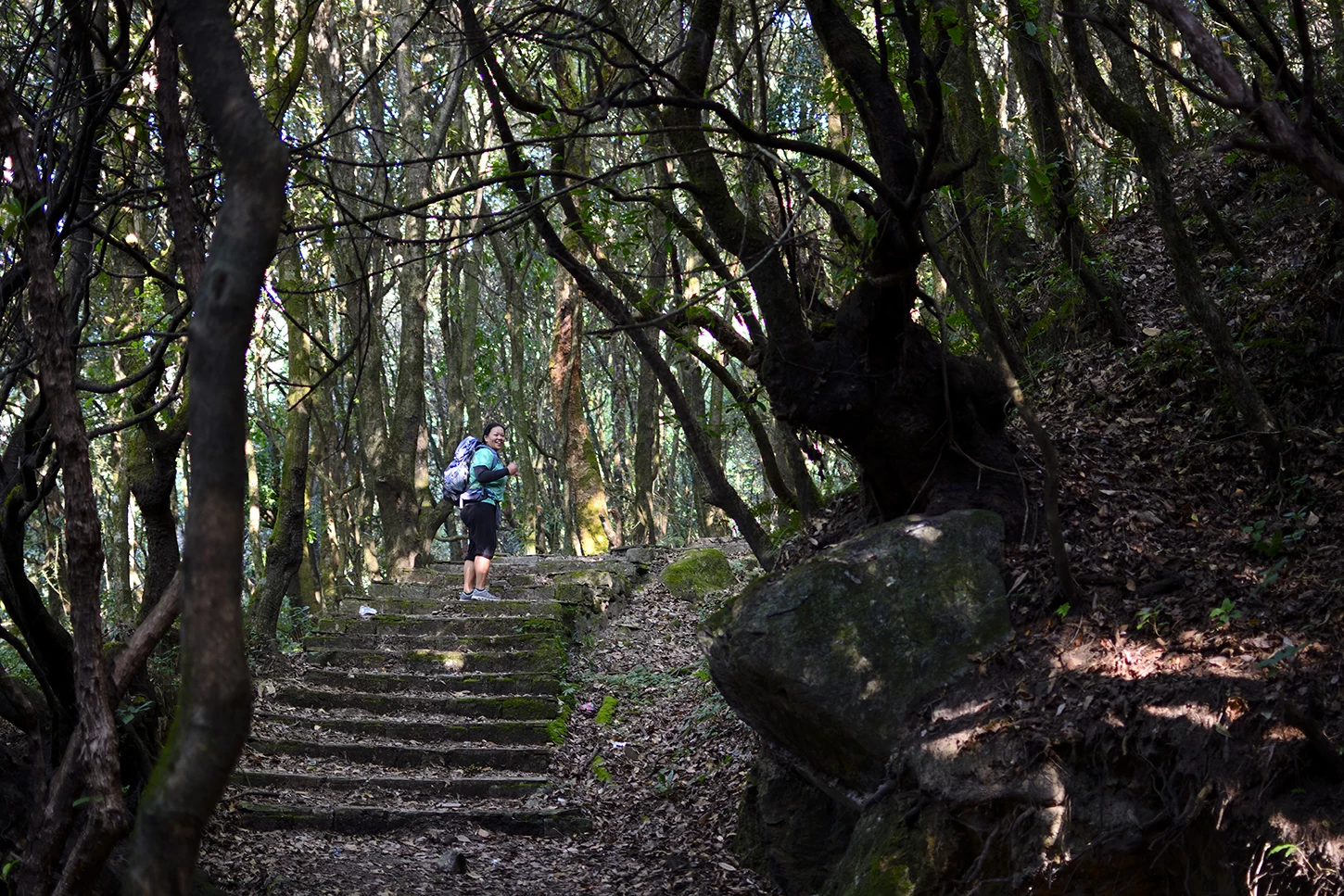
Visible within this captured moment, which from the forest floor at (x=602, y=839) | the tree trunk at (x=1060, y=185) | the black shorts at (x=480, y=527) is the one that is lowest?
the forest floor at (x=602, y=839)

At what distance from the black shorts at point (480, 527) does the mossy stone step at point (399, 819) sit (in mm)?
4072

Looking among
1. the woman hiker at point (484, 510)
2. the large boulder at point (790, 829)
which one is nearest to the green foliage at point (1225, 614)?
the large boulder at point (790, 829)

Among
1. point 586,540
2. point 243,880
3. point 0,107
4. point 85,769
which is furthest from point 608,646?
point 0,107

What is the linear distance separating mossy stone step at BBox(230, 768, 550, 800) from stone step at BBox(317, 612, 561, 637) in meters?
2.73

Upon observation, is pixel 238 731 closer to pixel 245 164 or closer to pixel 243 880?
pixel 245 164

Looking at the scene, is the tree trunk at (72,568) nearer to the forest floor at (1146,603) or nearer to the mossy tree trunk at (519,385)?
the forest floor at (1146,603)

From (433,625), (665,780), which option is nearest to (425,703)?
(433,625)

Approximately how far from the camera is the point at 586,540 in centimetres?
1545

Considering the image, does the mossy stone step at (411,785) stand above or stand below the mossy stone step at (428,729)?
below

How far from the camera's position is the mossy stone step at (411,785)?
27.1 feet

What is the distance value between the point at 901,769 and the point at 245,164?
4.35 m

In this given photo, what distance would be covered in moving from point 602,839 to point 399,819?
5.14 feet

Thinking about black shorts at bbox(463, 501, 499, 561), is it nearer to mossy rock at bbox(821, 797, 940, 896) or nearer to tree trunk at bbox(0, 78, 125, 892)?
mossy rock at bbox(821, 797, 940, 896)

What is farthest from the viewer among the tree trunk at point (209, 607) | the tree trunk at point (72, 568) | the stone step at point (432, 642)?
the stone step at point (432, 642)
